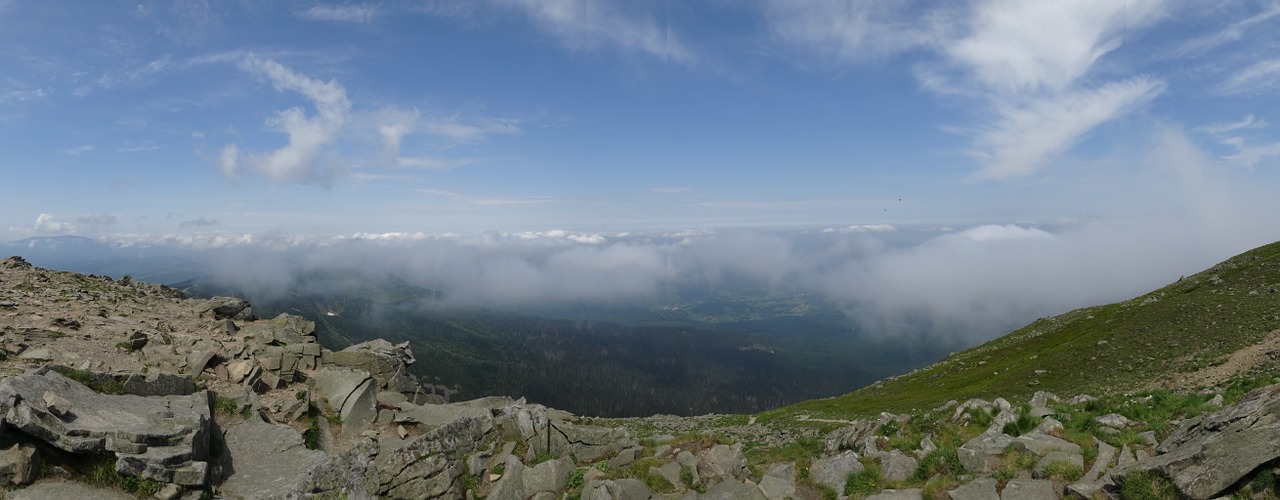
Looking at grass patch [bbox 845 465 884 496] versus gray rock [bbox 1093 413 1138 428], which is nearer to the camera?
grass patch [bbox 845 465 884 496]

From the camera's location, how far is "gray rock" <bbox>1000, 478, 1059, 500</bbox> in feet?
53.6

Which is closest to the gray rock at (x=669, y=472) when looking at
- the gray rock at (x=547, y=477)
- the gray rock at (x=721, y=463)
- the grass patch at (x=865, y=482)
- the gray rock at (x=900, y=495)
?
the gray rock at (x=721, y=463)

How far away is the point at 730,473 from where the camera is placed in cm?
2141

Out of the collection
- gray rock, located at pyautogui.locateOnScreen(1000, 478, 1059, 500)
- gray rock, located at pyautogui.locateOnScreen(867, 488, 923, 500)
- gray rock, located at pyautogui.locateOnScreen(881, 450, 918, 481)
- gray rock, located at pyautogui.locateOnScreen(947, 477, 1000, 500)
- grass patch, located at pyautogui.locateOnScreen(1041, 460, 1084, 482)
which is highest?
grass patch, located at pyautogui.locateOnScreen(1041, 460, 1084, 482)

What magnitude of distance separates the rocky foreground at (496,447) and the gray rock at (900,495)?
0.22ft

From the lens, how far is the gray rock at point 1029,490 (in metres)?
16.3

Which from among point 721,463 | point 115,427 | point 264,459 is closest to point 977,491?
point 721,463

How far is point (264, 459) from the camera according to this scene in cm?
2361

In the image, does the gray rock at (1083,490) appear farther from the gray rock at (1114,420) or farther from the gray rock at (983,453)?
the gray rock at (1114,420)

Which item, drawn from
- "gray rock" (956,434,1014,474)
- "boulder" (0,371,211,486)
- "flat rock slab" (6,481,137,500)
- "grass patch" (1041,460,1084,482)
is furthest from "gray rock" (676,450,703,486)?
"flat rock slab" (6,481,137,500)

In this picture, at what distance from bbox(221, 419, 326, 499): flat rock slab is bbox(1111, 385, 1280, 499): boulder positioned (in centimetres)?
2929

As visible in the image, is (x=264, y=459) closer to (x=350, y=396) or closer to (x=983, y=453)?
(x=350, y=396)

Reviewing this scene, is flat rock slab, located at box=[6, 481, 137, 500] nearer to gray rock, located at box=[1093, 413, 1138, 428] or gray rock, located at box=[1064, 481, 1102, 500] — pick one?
gray rock, located at box=[1064, 481, 1102, 500]

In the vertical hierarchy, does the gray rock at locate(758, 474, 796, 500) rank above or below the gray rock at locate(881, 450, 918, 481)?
below
